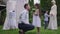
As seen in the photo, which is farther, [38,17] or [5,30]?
[5,30]

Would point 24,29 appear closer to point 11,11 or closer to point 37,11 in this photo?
point 37,11

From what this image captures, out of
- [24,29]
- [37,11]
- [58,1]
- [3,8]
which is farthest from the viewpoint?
[3,8]

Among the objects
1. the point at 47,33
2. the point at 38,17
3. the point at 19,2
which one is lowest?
the point at 47,33

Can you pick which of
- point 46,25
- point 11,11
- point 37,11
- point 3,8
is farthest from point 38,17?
point 3,8

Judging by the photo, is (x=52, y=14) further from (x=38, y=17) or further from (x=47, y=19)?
(x=38, y=17)

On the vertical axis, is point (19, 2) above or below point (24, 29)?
above

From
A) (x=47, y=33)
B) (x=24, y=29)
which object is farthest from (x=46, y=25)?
(x=24, y=29)

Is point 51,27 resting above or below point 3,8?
below

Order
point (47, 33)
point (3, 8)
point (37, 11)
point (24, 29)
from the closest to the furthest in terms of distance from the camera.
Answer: point (24, 29)
point (37, 11)
point (47, 33)
point (3, 8)

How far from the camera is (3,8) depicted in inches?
690

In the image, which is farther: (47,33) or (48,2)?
(48,2)

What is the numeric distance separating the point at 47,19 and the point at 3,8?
5.37 m

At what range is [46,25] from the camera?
1365 cm

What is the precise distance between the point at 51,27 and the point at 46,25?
289 millimetres
